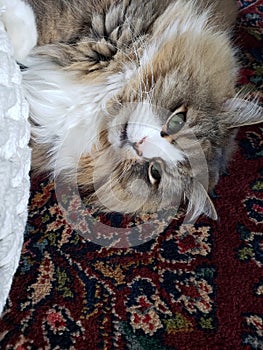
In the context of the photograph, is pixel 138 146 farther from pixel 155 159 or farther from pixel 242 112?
pixel 242 112

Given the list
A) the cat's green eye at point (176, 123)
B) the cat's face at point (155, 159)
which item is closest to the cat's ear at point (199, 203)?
the cat's face at point (155, 159)

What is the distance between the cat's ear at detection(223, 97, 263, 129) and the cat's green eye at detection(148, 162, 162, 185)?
213 millimetres

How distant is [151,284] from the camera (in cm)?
117

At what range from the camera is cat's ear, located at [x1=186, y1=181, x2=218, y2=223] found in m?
1.30

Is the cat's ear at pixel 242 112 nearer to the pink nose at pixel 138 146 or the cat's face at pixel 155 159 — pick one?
the cat's face at pixel 155 159

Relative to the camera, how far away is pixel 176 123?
123 cm

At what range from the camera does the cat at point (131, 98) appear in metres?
1.21

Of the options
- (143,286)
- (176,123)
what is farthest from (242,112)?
(143,286)

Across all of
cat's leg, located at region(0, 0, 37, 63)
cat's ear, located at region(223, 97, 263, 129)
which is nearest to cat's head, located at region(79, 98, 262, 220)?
cat's ear, located at region(223, 97, 263, 129)

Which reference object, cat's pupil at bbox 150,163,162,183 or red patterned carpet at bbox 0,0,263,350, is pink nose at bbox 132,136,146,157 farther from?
red patterned carpet at bbox 0,0,263,350

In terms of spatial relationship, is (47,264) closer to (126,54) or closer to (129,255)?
(129,255)

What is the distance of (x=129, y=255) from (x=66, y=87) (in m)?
0.43

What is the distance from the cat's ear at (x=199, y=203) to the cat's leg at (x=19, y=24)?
1.72ft

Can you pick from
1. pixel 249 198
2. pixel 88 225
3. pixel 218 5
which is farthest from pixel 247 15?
pixel 88 225
